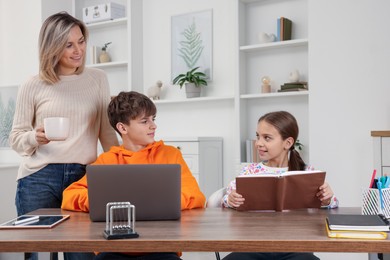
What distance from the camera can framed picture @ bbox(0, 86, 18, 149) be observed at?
5.39 metres

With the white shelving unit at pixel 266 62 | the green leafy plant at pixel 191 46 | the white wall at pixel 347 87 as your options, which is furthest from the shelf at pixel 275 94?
the green leafy plant at pixel 191 46

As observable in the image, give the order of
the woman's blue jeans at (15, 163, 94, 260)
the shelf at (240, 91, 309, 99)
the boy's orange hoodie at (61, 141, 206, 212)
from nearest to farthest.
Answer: the boy's orange hoodie at (61, 141, 206, 212)
the woman's blue jeans at (15, 163, 94, 260)
the shelf at (240, 91, 309, 99)

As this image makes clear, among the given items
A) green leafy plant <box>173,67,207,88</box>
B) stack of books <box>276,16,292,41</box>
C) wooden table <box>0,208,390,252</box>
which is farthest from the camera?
green leafy plant <box>173,67,207,88</box>

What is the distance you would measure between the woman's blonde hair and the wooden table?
0.67 meters

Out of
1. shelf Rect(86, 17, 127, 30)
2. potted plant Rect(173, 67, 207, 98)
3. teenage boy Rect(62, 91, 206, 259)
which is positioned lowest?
teenage boy Rect(62, 91, 206, 259)

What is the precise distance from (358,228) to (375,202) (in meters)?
0.26

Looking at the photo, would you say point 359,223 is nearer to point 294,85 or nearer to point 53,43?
point 53,43

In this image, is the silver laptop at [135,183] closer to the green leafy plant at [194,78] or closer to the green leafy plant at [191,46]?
the green leafy plant at [194,78]

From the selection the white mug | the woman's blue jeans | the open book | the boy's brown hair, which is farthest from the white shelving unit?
the white mug

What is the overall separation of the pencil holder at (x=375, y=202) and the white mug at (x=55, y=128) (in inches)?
40.3

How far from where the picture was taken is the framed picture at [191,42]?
15.9 feet

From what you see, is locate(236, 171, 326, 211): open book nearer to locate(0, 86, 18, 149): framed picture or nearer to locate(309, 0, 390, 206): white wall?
locate(309, 0, 390, 206): white wall

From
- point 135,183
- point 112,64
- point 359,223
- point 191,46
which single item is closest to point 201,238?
point 135,183

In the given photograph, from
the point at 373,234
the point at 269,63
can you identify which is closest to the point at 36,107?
the point at 373,234
